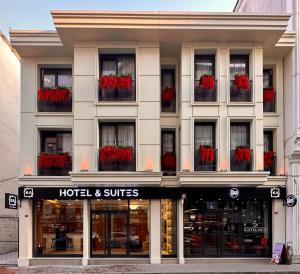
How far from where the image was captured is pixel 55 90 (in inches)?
803

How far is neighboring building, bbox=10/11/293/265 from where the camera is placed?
19359 millimetres

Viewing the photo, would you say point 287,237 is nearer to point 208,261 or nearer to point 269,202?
point 269,202

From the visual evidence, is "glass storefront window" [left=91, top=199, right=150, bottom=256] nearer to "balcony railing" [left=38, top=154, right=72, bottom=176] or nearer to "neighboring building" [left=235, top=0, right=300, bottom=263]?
"balcony railing" [left=38, top=154, right=72, bottom=176]

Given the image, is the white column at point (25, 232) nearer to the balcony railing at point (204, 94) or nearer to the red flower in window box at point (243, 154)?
the balcony railing at point (204, 94)

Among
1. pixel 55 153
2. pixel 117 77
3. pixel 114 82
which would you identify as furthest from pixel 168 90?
pixel 55 153

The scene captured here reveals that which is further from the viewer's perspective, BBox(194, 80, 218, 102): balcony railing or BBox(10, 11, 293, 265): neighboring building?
BBox(194, 80, 218, 102): balcony railing

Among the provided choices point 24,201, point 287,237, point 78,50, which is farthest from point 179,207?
point 78,50

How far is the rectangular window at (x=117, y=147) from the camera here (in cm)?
1934

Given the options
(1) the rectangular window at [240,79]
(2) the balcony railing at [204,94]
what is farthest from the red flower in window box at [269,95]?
(2) the balcony railing at [204,94]

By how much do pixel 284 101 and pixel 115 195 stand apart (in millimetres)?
8389

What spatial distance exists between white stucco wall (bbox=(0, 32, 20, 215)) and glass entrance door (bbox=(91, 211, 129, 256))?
6886 millimetres

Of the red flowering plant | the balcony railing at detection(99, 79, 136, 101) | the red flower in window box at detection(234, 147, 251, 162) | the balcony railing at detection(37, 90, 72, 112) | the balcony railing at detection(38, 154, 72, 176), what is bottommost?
the balcony railing at detection(38, 154, 72, 176)

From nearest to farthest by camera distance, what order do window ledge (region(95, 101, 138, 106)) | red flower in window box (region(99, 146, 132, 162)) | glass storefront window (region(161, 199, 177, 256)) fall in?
1. red flower in window box (region(99, 146, 132, 162))
2. window ledge (region(95, 101, 138, 106))
3. glass storefront window (region(161, 199, 177, 256))

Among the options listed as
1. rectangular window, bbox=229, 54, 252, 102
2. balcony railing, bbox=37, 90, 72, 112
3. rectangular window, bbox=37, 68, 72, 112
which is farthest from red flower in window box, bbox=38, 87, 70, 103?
rectangular window, bbox=229, 54, 252, 102
